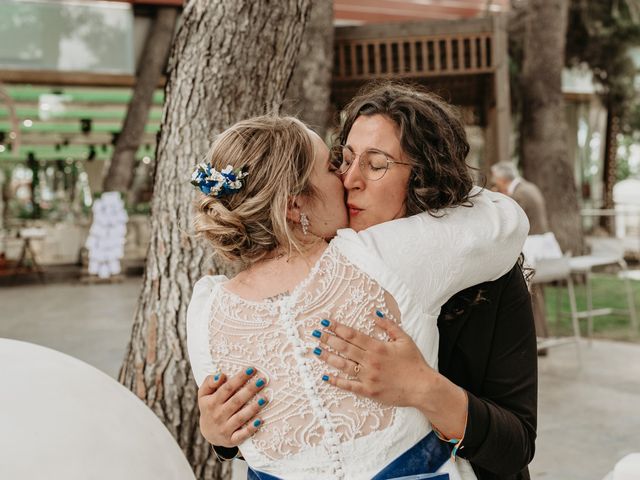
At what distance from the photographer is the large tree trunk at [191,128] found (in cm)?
284

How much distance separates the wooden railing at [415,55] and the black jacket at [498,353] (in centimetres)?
616

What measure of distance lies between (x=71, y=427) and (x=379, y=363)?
2.20 feet

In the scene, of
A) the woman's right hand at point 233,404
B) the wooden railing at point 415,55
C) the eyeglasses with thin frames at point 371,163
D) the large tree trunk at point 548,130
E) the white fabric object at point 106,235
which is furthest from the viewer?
the white fabric object at point 106,235

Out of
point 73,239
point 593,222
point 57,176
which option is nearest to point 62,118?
point 73,239

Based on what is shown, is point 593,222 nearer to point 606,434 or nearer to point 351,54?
point 351,54

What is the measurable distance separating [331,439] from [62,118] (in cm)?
1605

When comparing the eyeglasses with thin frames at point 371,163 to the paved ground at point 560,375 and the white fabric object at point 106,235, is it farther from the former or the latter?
the white fabric object at point 106,235

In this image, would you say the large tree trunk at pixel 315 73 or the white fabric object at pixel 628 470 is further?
the large tree trunk at pixel 315 73

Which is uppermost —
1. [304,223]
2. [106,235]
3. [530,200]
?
[304,223]

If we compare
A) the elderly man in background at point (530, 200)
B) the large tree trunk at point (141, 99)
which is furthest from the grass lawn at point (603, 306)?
the large tree trunk at point (141, 99)

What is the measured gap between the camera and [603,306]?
9.80m

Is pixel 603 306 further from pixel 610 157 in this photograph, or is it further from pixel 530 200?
pixel 610 157

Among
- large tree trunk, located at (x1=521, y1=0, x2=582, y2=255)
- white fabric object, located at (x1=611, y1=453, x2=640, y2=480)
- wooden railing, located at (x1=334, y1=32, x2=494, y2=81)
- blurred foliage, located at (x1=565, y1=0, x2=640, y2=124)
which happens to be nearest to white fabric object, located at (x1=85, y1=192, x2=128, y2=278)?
wooden railing, located at (x1=334, y1=32, x2=494, y2=81)

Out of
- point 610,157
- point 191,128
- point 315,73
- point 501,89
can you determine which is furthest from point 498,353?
point 610,157
